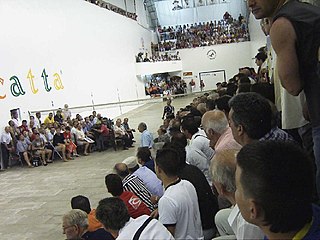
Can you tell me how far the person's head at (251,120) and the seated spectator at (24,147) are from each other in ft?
32.3

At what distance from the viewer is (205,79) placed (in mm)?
29734

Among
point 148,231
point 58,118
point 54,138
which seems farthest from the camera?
point 58,118

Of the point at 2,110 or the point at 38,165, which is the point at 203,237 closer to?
the point at 38,165

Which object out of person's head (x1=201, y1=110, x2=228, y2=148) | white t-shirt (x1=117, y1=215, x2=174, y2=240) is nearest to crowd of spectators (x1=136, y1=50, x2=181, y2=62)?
person's head (x1=201, y1=110, x2=228, y2=148)

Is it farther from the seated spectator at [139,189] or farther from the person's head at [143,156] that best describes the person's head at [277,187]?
the person's head at [143,156]

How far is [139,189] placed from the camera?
Result: 13.4 ft

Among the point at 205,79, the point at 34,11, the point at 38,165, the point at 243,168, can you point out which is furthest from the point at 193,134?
the point at 205,79

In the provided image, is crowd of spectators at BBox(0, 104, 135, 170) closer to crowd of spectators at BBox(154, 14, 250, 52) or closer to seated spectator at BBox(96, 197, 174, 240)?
seated spectator at BBox(96, 197, 174, 240)

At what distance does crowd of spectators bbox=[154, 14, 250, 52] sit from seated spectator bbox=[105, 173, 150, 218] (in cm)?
2667

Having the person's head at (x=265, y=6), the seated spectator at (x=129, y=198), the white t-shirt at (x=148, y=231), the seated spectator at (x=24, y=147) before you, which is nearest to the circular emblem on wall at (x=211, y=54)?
the seated spectator at (x=24, y=147)

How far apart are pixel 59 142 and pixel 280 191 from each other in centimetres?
1104

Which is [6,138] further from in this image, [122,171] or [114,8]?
[114,8]

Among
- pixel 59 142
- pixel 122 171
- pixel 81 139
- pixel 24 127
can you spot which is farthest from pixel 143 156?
pixel 24 127

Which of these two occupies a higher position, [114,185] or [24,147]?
[114,185]
